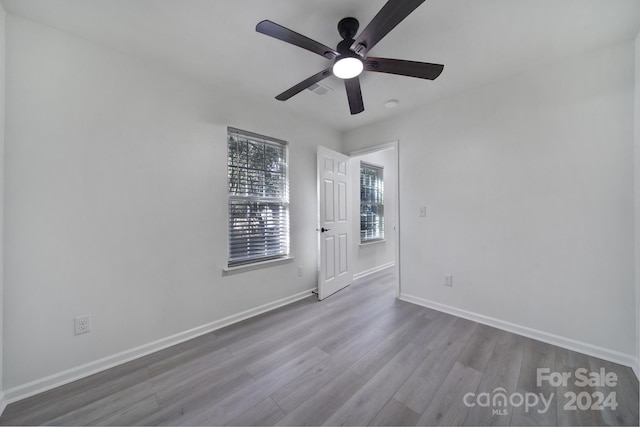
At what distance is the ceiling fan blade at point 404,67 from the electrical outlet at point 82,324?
2.76 m

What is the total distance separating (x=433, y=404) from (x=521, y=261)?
1634 millimetres

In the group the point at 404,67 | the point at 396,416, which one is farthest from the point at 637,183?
the point at 396,416

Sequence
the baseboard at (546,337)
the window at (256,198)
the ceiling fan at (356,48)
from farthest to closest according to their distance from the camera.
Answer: the window at (256,198)
the baseboard at (546,337)
the ceiling fan at (356,48)

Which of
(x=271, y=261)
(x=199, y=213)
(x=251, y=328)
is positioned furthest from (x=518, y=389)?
(x=199, y=213)

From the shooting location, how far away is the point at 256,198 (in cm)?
273

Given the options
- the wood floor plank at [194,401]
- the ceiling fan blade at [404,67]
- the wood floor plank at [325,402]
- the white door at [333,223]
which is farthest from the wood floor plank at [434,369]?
the ceiling fan blade at [404,67]

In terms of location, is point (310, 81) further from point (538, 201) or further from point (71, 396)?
point (71, 396)

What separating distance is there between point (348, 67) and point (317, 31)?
38 centimetres

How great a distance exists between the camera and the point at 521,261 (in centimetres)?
226

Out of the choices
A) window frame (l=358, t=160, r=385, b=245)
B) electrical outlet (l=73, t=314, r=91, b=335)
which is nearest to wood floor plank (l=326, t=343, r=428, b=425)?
electrical outlet (l=73, t=314, r=91, b=335)

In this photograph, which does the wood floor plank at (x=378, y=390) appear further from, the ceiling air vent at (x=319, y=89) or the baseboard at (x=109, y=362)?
the ceiling air vent at (x=319, y=89)

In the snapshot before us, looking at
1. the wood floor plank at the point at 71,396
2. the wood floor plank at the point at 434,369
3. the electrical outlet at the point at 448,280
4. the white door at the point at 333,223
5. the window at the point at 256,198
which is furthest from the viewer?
the white door at the point at 333,223

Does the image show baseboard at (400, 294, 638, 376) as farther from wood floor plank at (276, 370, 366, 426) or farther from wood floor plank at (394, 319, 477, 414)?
wood floor plank at (276, 370, 366, 426)

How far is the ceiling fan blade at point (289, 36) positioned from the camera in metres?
1.30
